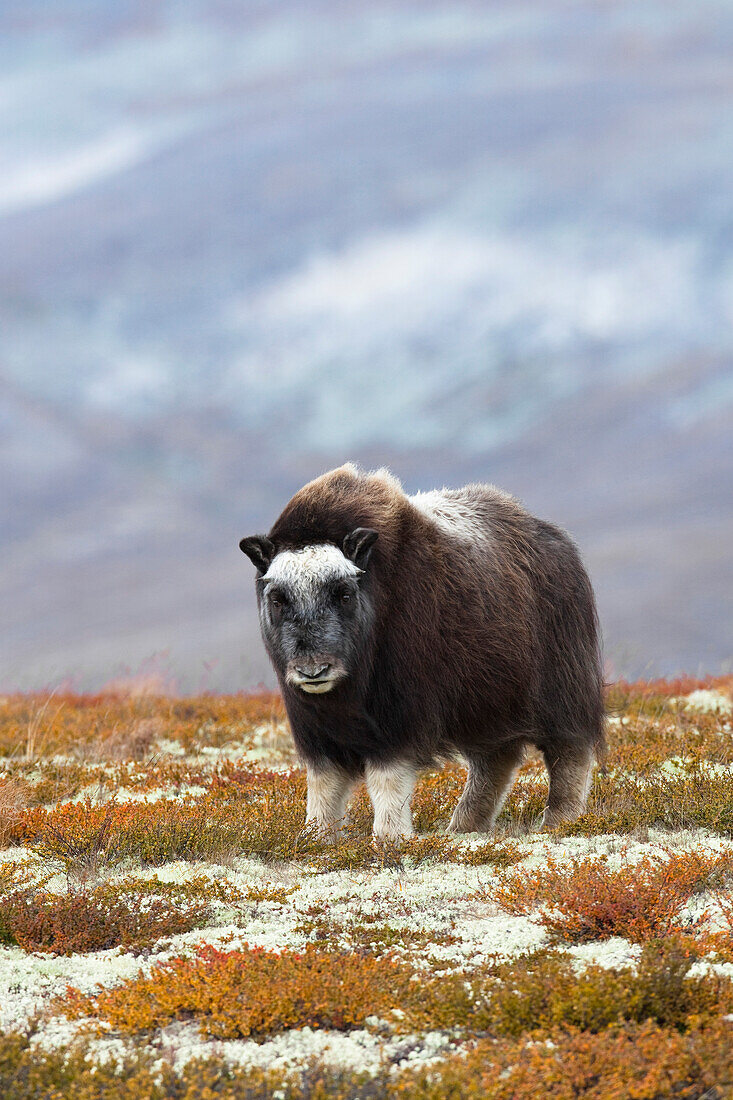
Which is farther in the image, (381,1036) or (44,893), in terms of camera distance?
(44,893)

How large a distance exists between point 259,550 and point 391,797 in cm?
194

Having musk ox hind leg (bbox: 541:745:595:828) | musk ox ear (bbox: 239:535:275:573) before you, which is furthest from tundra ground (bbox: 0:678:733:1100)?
musk ox ear (bbox: 239:535:275:573)

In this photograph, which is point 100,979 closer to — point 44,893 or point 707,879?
Result: point 44,893

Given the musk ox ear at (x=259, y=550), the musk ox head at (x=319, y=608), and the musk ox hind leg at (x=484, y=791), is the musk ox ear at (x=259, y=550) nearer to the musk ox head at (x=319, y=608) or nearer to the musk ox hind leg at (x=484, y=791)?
the musk ox head at (x=319, y=608)

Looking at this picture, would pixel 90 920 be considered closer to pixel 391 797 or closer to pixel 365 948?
pixel 365 948

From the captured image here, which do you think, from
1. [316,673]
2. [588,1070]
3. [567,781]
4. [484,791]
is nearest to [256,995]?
[588,1070]

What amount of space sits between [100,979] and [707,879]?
10.8 ft

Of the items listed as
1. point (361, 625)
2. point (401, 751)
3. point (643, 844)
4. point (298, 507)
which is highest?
point (298, 507)

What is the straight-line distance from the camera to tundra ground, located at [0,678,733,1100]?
3.63 meters

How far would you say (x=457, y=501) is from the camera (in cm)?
864

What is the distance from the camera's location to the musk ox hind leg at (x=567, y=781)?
8.20m

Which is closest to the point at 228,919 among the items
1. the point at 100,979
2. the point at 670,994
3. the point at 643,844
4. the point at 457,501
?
the point at 100,979

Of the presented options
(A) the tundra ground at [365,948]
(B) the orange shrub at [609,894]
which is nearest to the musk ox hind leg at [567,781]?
(A) the tundra ground at [365,948]

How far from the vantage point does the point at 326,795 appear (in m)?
7.43
